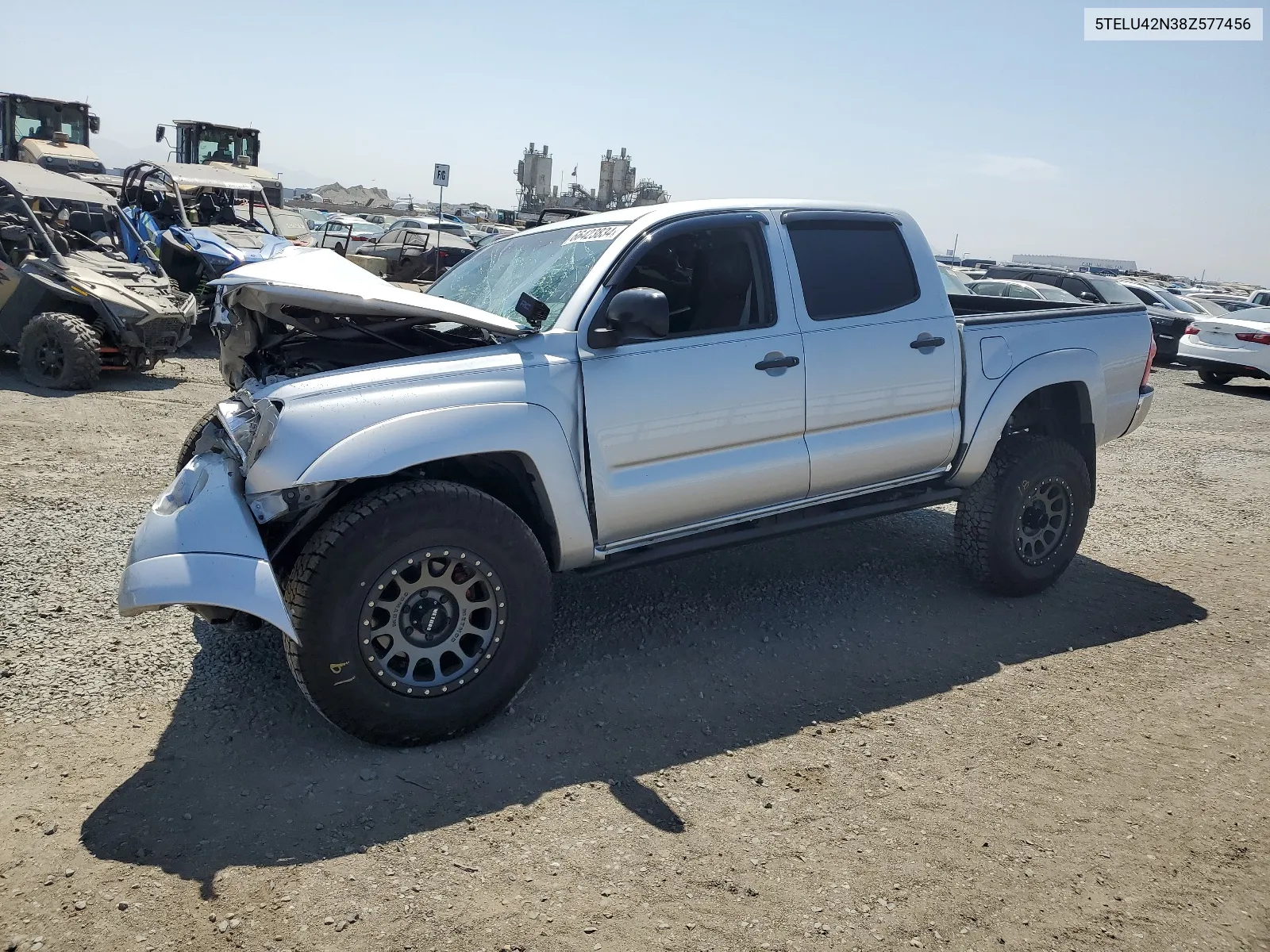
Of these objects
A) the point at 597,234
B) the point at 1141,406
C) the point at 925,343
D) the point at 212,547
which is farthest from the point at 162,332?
the point at 1141,406

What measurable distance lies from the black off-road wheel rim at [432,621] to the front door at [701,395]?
61cm

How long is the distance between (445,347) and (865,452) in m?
2.05

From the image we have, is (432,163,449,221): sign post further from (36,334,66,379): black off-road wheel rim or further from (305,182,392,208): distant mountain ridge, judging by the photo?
(305,182,392,208): distant mountain ridge

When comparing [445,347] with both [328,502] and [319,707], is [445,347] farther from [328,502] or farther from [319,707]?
[319,707]

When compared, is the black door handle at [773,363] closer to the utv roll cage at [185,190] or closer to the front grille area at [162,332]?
the front grille area at [162,332]

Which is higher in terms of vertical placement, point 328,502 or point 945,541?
point 328,502

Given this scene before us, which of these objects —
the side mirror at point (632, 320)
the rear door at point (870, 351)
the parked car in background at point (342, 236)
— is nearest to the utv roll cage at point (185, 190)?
the parked car in background at point (342, 236)

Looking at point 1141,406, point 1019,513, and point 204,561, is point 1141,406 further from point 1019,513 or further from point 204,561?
point 204,561

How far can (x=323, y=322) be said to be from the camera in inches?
166

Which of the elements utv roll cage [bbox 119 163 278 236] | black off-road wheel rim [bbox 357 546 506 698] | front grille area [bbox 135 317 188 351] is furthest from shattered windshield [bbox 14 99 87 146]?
black off-road wheel rim [bbox 357 546 506 698]

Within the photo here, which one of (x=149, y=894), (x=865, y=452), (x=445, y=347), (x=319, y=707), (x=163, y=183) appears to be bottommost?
(x=149, y=894)

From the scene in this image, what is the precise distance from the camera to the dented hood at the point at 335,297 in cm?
363

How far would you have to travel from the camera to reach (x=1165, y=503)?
7824mm

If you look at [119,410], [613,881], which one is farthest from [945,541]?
[119,410]
